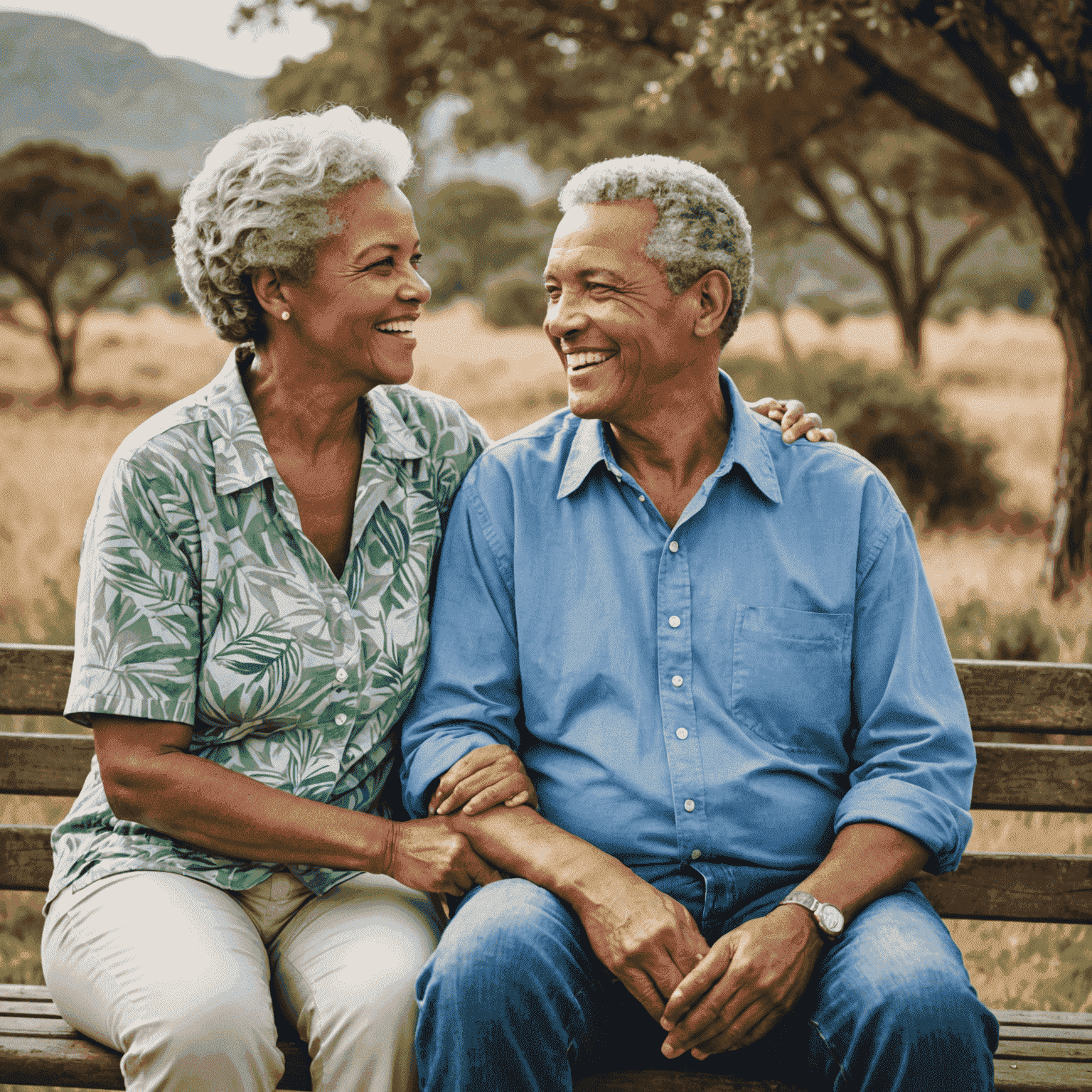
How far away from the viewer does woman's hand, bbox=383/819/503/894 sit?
245 centimetres

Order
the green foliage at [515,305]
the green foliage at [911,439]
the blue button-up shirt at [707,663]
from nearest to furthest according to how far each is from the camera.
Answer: the blue button-up shirt at [707,663] → the green foliage at [911,439] → the green foliage at [515,305]

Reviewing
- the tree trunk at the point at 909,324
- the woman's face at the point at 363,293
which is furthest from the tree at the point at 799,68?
the tree trunk at the point at 909,324

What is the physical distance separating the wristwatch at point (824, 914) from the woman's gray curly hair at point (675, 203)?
131cm

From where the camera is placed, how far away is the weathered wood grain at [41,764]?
9.71 ft

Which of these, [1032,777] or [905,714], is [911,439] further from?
[905,714]

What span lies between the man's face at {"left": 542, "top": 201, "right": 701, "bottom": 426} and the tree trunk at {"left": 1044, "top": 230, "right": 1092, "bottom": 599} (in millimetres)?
5221

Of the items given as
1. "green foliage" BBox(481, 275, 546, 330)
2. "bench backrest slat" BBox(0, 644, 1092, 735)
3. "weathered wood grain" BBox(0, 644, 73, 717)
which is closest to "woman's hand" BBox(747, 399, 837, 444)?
"bench backrest slat" BBox(0, 644, 1092, 735)

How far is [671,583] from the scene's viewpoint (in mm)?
2590

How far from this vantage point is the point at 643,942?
223cm

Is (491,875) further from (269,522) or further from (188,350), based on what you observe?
(188,350)

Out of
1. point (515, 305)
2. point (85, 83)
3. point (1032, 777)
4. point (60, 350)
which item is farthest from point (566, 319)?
point (85, 83)

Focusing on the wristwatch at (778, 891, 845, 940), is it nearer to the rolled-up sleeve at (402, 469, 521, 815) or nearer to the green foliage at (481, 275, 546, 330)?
the rolled-up sleeve at (402, 469, 521, 815)

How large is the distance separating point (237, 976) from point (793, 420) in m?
1.67

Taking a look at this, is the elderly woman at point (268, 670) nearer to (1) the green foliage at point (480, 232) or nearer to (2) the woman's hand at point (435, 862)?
(2) the woman's hand at point (435, 862)
